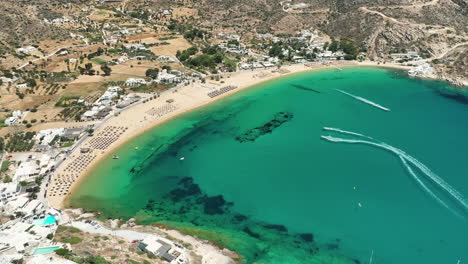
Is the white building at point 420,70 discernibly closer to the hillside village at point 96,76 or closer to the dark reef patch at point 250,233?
the hillside village at point 96,76

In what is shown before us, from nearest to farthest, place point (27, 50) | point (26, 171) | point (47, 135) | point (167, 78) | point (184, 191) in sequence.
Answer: point (184, 191), point (26, 171), point (47, 135), point (167, 78), point (27, 50)

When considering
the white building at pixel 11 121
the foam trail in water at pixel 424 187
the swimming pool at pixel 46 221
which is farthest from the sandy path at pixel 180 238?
the white building at pixel 11 121

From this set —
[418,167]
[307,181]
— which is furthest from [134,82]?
[418,167]

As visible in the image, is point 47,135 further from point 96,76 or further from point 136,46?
point 136,46

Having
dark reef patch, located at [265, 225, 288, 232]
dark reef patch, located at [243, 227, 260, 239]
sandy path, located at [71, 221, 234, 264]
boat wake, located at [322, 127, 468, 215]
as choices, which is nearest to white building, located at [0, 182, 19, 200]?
sandy path, located at [71, 221, 234, 264]

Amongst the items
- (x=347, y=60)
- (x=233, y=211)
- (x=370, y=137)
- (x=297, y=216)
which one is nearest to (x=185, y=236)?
(x=233, y=211)

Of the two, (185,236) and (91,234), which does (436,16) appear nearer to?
(185,236)
